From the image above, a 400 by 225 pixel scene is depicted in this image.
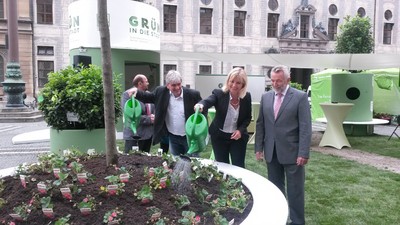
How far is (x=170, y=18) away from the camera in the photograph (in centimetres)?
2983

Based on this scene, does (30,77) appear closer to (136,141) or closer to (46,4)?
(46,4)

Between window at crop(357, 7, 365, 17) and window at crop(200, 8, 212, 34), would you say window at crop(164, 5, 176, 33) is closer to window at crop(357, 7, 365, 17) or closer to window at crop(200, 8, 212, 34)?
window at crop(200, 8, 212, 34)

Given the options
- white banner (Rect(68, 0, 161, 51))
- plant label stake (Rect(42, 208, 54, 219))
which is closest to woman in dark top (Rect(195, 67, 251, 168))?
plant label stake (Rect(42, 208, 54, 219))

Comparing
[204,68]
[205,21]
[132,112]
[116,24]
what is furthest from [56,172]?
[205,21]

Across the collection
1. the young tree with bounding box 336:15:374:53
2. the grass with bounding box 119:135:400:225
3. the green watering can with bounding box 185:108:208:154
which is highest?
the young tree with bounding box 336:15:374:53

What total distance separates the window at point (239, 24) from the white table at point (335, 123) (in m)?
22.0

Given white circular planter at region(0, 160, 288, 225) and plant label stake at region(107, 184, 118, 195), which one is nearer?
white circular planter at region(0, 160, 288, 225)

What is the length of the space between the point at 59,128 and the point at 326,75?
488 inches

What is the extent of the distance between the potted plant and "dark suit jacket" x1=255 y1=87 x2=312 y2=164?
2090mm

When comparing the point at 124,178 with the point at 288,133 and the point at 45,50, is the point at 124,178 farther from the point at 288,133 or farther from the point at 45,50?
the point at 45,50

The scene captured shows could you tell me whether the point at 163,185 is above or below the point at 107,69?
below

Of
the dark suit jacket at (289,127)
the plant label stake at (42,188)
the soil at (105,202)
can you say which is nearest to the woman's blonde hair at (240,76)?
the dark suit jacket at (289,127)

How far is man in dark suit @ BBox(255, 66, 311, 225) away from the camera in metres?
3.70

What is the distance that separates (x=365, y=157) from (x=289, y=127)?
5.80 m
